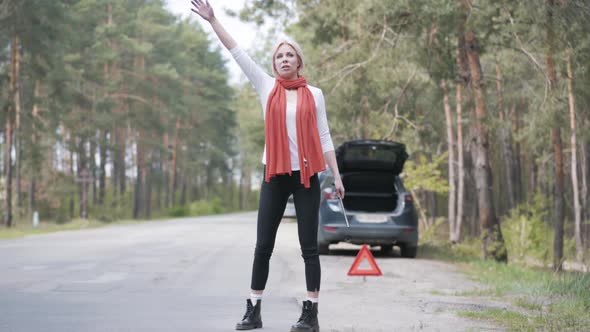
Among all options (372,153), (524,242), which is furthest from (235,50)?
(524,242)

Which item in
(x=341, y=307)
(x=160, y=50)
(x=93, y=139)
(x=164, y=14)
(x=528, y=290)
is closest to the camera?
(x=341, y=307)

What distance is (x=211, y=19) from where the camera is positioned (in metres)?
5.94

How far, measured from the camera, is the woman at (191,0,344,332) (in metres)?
5.67

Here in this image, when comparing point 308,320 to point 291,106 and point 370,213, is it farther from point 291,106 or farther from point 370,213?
point 370,213

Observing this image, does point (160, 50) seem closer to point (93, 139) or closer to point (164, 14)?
point (164, 14)

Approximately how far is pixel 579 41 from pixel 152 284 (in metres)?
7.59

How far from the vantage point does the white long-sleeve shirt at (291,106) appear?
18.7 ft

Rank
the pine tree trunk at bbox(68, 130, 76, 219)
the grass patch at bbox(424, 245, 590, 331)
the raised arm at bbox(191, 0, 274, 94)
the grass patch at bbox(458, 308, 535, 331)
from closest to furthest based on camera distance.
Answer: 1. the raised arm at bbox(191, 0, 274, 94)
2. the grass patch at bbox(458, 308, 535, 331)
3. the grass patch at bbox(424, 245, 590, 331)
4. the pine tree trunk at bbox(68, 130, 76, 219)

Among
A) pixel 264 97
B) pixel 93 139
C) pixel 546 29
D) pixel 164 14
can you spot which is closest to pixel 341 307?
pixel 264 97

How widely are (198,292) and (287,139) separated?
3856mm

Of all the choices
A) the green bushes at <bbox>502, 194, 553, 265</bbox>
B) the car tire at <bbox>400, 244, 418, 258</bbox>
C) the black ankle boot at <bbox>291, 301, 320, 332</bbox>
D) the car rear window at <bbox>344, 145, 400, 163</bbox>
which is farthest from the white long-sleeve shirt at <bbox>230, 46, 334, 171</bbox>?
the green bushes at <bbox>502, 194, 553, 265</bbox>

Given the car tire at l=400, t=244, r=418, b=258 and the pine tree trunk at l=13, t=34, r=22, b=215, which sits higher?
the pine tree trunk at l=13, t=34, r=22, b=215

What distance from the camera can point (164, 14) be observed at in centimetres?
6078

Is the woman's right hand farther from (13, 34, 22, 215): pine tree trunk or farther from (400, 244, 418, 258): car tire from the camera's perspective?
(13, 34, 22, 215): pine tree trunk
